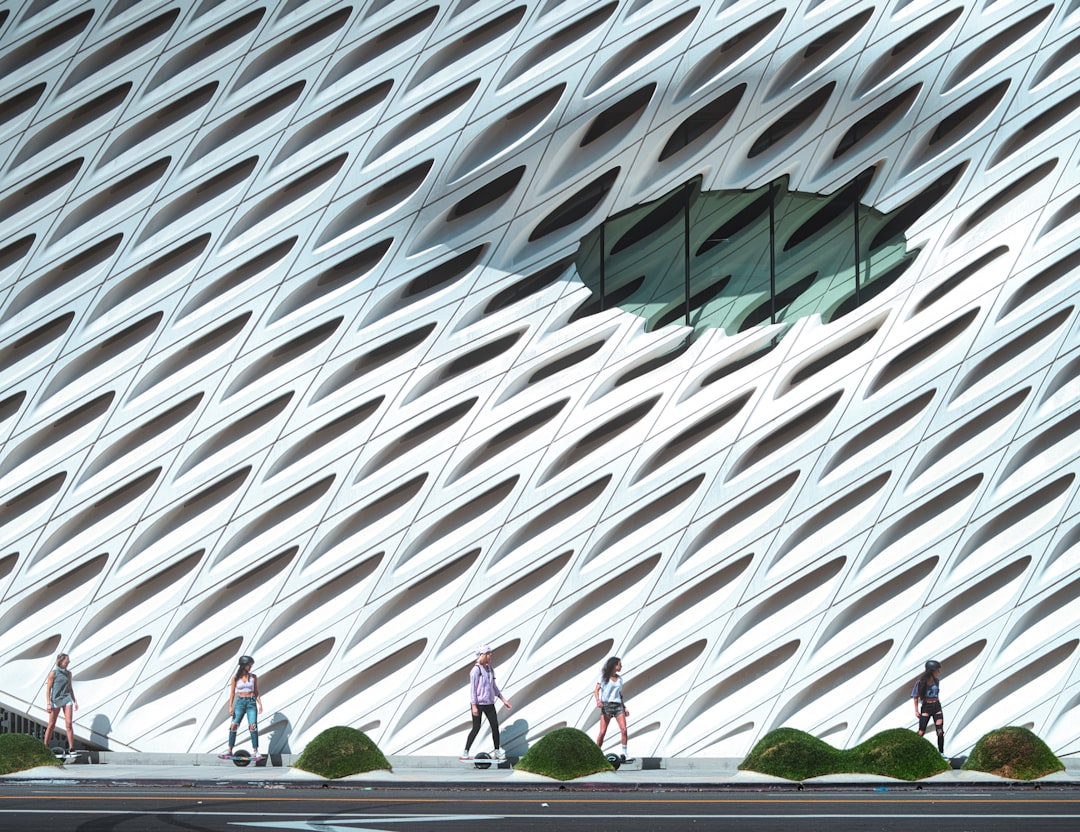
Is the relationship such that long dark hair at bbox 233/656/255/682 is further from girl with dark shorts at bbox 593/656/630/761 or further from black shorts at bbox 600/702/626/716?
black shorts at bbox 600/702/626/716

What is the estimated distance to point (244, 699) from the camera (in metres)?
19.4

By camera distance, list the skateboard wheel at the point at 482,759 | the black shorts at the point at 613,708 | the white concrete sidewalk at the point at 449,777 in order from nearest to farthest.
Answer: the white concrete sidewalk at the point at 449,777 → the skateboard wheel at the point at 482,759 → the black shorts at the point at 613,708

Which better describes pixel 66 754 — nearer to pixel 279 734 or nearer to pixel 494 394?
pixel 279 734

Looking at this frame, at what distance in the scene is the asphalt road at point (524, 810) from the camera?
11.5 meters

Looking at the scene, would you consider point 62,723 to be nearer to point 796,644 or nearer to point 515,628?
point 515,628

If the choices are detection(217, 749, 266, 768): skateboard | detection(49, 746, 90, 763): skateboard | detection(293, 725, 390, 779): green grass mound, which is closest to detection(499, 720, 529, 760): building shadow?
detection(293, 725, 390, 779): green grass mound

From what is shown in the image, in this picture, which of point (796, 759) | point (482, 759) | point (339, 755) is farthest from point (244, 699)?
point (796, 759)

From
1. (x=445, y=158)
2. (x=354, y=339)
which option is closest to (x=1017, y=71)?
(x=445, y=158)

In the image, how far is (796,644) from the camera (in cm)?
2078

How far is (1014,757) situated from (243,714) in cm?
1039

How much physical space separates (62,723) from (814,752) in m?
10.9

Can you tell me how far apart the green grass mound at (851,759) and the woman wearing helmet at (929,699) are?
2.44m

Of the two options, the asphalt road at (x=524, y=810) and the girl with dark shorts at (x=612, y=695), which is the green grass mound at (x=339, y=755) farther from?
the girl with dark shorts at (x=612, y=695)

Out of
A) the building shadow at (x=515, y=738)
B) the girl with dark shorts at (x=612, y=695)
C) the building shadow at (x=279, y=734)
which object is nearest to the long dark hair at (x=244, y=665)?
the building shadow at (x=279, y=734)
